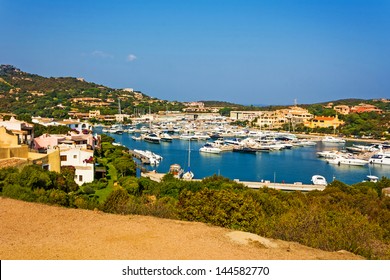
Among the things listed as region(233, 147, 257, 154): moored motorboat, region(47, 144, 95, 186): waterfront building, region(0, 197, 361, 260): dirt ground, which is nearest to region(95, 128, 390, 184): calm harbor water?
region(233, 147, 257, 154): moored motorboat

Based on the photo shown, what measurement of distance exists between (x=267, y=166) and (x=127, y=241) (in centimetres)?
2091

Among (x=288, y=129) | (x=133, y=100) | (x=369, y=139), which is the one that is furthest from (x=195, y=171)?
(x=133, y=100)

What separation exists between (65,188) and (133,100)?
67.5 meters

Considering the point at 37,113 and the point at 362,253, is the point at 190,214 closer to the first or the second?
the point at 362,253

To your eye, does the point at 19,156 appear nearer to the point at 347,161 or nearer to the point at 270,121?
the point at 347,161

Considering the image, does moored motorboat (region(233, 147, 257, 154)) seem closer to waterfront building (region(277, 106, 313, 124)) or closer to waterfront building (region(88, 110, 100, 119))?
waterfront building (region(277, 106, 313, 124))

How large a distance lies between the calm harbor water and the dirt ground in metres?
15.6

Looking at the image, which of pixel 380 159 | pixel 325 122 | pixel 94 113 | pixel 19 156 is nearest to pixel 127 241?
pixel 19 156

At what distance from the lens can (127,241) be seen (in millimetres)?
4105

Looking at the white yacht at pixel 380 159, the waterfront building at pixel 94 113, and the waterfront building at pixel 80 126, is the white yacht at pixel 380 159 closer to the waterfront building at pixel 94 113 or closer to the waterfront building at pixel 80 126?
the waterfront building at pixel 80 126

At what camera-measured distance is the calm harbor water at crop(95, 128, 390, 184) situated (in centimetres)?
2145

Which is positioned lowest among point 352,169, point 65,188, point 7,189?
point 352,169

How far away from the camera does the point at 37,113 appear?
52375 mm

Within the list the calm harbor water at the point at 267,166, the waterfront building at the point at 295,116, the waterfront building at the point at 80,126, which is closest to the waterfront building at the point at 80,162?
the calm harbor water at the point at 267,166
